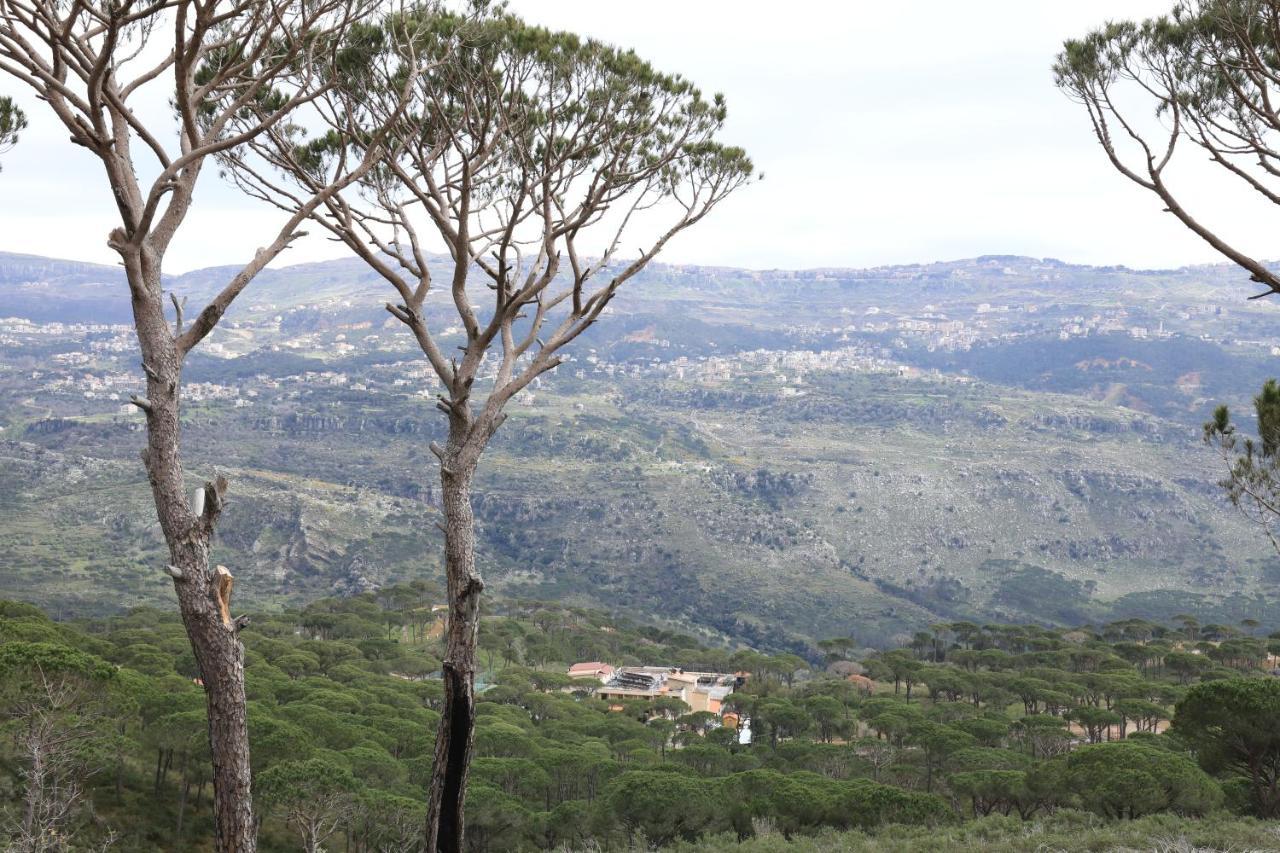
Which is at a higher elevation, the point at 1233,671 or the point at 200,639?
the point at 200,639

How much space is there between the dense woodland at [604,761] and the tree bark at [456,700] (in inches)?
221

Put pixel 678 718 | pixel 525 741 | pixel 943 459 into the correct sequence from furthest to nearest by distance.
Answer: pixel 943 459
pixel 678 718
pixel 525 741

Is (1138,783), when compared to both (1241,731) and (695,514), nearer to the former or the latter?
(1241,731)

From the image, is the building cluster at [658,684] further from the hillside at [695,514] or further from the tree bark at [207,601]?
the hillside at [695,514]

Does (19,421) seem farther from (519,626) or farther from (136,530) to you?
(519,626)

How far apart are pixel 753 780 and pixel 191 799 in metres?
13.1

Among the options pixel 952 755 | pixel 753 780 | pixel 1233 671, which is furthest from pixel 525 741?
pixel 1233 671

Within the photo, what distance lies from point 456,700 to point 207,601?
79.0 inches

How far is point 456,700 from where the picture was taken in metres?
6.16

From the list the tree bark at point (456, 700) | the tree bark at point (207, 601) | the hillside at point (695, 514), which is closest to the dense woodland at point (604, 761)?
the tree bark at point (456, 700)

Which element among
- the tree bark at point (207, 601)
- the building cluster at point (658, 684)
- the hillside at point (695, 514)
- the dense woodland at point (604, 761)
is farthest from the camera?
the hillside at point (695, 514)

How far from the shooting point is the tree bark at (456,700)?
20.0 feet

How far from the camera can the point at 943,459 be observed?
16250cm

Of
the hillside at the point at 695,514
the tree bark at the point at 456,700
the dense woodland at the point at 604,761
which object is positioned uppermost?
the tree bark at the point at 456,700
